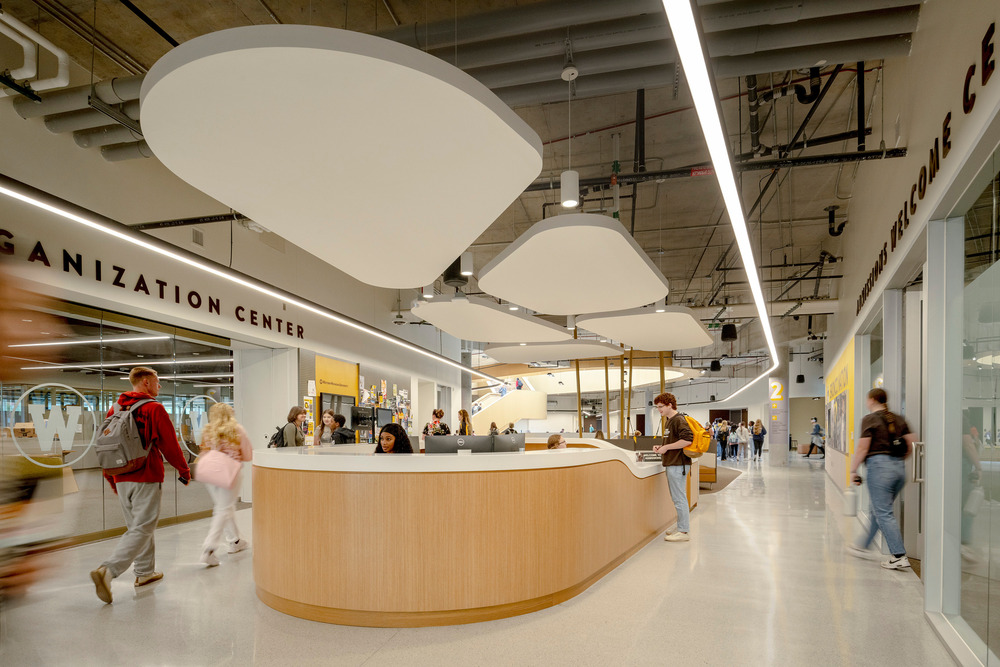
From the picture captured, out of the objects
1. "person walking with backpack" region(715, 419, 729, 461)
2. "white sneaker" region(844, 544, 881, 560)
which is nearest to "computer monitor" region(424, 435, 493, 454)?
"white sneaker" region(844, 544, 881, 560)

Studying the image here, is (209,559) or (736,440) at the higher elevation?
(209,559)

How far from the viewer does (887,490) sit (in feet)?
16.9

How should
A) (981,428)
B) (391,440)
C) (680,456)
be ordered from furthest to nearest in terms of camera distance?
(680,456) → (391,440) → (981,428)

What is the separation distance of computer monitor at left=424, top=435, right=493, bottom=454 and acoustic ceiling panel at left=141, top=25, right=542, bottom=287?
1.52 m

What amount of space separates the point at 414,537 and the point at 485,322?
5.34m

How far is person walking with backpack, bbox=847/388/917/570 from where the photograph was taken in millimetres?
5129

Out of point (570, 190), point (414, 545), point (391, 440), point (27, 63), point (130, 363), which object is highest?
point (27, 63)

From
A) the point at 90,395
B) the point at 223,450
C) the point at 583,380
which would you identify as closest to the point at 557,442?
the point at 223,450

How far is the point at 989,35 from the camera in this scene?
2877 millimetres

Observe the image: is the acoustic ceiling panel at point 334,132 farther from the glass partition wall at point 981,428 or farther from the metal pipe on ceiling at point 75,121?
the metal pipe on ceiling at point 75,121

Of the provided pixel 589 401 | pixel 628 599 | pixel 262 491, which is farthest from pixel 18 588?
pixel 589 401

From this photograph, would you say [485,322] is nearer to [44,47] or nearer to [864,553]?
[864,553]

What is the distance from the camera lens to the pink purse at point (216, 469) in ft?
17.8

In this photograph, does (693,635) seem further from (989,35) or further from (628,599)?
(989,35)
